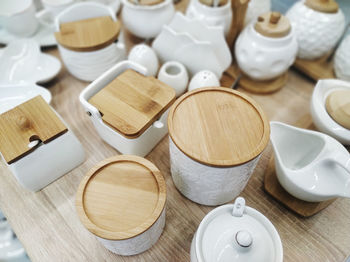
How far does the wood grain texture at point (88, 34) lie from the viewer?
0.64 metres

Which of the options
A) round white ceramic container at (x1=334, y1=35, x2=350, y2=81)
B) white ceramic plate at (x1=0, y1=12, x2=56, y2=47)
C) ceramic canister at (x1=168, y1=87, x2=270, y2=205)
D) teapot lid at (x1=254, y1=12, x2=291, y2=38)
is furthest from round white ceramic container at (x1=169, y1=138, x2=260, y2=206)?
white ceramic plate at (x1=0, y1=12, x2=56, y2=47)

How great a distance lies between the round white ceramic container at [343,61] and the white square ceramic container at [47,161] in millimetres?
636

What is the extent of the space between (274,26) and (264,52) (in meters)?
0.06

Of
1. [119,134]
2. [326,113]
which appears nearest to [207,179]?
[119,134]

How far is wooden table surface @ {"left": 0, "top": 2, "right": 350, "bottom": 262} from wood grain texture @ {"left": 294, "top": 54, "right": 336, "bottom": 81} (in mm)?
283

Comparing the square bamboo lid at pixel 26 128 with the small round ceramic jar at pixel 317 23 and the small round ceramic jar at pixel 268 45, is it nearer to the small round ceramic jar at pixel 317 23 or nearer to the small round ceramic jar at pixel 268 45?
the small round ceramic jar at pixel 268 45

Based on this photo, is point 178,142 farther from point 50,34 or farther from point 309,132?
point 50,34

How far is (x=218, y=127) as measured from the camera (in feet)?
1.56

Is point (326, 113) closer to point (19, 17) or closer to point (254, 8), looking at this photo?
point (254, 8)

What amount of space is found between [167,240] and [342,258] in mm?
308

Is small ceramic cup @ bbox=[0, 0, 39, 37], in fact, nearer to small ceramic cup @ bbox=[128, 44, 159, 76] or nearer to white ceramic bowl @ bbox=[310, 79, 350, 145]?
small ceramic cup @ bbox=[128, 44, 159, 76]

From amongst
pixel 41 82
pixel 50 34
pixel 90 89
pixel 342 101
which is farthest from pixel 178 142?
pixel 50 34

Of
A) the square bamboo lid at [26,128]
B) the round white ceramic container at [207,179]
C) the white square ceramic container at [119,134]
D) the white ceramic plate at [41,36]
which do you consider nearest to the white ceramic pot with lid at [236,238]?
the round white ceramic container at [207,179]

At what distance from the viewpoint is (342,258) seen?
0.50 metres
